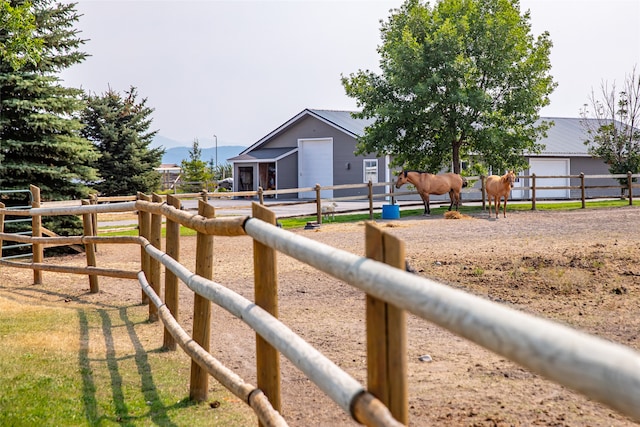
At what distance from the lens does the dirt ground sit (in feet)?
16.0

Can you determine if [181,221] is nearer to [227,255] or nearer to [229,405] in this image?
[229,405]

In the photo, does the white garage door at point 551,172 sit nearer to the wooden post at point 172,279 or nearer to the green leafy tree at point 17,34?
the green leafy tree at point 17,34

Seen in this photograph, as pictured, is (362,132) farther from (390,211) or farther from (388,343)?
(388,343)

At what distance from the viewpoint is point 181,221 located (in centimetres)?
593

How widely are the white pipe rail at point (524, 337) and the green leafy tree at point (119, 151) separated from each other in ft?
98.3

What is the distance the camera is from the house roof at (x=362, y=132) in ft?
124

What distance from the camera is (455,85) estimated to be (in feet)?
88.0

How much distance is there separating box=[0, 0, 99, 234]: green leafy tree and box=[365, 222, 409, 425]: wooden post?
1629 centimetres

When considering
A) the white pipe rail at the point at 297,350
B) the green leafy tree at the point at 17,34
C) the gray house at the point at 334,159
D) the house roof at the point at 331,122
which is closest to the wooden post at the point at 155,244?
the white pipe rail at the point at 297,350

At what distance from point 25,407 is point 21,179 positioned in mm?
13900

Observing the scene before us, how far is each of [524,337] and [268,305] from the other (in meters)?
2.45

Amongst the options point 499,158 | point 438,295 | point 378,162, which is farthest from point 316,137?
point 438,295

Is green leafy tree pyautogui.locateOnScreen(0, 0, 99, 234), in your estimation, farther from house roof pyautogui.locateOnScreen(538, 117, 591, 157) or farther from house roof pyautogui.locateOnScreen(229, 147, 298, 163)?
house roof pyautogui.locateOnScreen(538, 117, 591, 157)

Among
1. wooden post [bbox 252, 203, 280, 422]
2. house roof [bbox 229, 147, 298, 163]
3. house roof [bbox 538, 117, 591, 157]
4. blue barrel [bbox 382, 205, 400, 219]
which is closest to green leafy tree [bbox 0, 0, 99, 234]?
blue barrel [bbox 382, 205, 400, 219]
